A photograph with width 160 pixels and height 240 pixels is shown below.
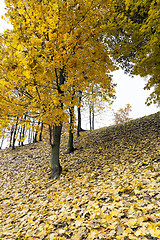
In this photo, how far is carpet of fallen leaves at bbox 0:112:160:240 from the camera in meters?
2.42

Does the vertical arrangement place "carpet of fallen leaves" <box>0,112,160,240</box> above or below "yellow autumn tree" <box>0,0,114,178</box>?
below

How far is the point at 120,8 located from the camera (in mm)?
7086

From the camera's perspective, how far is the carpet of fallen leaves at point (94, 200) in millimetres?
2421

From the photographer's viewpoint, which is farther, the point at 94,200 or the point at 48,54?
the point at 48,54

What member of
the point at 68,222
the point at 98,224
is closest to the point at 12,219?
the point at 68,222

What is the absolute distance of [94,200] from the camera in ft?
11.3

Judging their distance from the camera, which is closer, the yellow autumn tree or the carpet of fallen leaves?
the carpet of fallen leaves

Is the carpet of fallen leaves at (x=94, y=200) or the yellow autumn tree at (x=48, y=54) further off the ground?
the yellow autumn tree at (x=48, y=54)

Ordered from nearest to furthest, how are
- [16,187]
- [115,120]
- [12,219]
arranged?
[12,219] < [16,187] < [115,120]

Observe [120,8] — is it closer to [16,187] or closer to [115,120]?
[16,187]

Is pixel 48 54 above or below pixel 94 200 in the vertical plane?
above

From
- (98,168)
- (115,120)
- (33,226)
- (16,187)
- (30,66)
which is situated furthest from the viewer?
(115,120)

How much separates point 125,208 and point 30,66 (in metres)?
3.66

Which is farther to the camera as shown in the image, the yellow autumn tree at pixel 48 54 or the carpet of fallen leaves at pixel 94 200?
the yellow autumn tree at pixel 48 54
